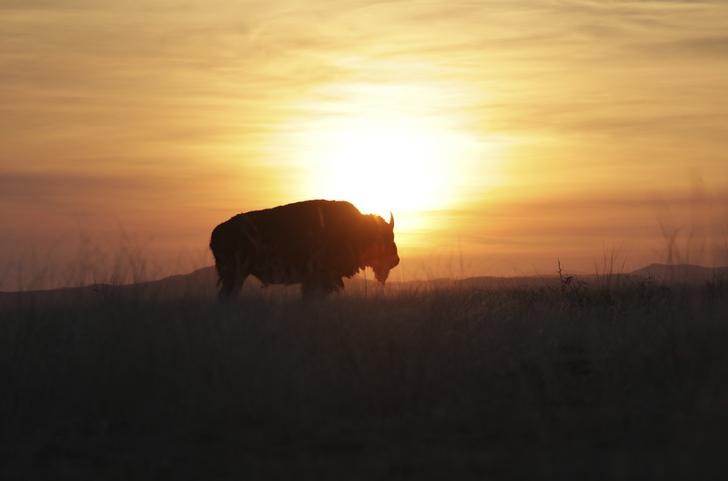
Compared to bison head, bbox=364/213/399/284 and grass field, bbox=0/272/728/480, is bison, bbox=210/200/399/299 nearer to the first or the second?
bison head, bbox=364/213/399/284

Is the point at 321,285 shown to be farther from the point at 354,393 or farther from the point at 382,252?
the point at 354,393

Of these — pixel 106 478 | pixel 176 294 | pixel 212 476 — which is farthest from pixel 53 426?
pixel 176 294

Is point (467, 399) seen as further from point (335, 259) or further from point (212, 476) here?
point (335, 259)

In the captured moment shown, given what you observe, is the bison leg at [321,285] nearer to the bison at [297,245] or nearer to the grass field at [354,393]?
the bison at [297,245]

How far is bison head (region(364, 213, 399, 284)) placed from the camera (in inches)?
826

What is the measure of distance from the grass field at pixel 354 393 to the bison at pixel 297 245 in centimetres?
678

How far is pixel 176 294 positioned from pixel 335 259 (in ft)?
23.7

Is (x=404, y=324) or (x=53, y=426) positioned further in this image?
(x=404, y=324)

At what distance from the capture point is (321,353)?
32.2ft

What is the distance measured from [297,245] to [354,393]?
11.3 metres

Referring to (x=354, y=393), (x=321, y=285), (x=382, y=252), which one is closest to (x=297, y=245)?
(x=321, y=285)

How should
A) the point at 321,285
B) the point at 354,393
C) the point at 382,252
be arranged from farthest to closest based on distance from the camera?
1. the point at 382,252
2. the point at 321,285
3. the point at 354,393

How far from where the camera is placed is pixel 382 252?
69.6ft

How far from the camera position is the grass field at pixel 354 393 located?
6910 mm
